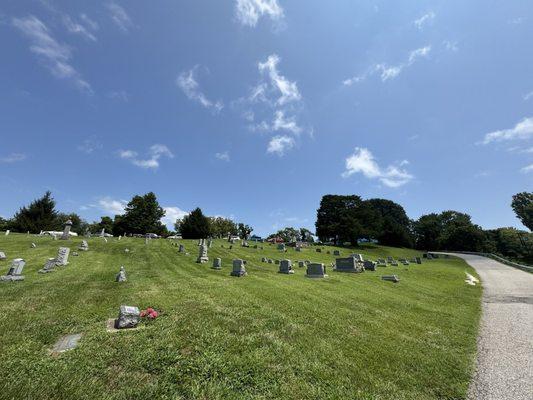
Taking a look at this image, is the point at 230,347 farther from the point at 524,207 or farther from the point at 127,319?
the point at 524,207

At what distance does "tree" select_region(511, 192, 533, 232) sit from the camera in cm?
7726

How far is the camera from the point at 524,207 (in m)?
79.6

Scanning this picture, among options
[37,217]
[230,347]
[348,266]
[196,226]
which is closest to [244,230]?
[196,226]

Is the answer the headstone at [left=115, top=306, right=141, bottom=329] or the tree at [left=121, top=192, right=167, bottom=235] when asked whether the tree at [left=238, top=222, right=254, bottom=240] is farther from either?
the headstone at [left=115, top=306, right=141, bottom=329]

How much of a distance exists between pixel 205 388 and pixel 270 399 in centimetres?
117

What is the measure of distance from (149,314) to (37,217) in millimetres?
60323

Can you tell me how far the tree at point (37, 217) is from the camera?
51.1 metres

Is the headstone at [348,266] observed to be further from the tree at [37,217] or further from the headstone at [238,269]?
the tree at [37,217]

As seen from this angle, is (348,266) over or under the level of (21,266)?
over

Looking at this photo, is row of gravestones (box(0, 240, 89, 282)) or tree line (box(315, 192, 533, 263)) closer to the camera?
→ row of gravestones (box(0, 240, 89, 282))

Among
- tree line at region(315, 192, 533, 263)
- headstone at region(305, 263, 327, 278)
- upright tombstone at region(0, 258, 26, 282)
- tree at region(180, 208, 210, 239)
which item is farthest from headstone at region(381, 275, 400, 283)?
tree at region(180, 208, 210, 239)

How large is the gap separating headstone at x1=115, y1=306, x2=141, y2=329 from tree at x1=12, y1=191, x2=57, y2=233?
59.1 meters

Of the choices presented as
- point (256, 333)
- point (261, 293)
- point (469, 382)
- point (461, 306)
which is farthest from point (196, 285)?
point (461, 306)

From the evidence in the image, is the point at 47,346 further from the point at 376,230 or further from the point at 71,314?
the point at 376,230
